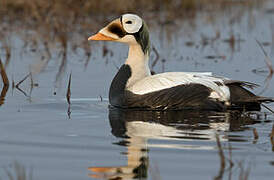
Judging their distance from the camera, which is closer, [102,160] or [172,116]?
[102,160]

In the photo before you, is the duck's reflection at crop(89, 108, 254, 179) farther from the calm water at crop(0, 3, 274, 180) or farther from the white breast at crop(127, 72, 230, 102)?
the white breast at crop(127, 72, 230, 102)

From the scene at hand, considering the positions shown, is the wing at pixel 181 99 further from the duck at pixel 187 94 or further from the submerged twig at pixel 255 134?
the submerged twig at pixel 255 134

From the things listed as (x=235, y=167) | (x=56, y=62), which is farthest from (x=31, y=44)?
(x=235, y=167)

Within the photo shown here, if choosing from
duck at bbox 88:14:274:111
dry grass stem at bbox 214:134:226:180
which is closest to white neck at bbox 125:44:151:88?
duck at bbox 88:14:274:111

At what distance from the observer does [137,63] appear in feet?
30.9

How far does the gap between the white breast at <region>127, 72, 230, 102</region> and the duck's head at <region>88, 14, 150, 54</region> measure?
2.18 feet

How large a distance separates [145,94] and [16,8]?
965 centimetres

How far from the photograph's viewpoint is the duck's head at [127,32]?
30.6 ft

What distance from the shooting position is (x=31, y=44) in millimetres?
14352

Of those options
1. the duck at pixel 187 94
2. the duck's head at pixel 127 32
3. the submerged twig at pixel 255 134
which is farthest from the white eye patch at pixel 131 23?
the submerged twig at pixel 255 134

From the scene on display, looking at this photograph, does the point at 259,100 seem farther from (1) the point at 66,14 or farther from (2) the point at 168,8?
(2) the point at 168,8

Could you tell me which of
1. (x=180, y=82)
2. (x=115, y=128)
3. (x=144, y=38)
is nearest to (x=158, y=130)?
(x=115, y=128)

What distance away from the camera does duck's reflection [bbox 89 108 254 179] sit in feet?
19.8

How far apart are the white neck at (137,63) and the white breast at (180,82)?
1.27 ft
